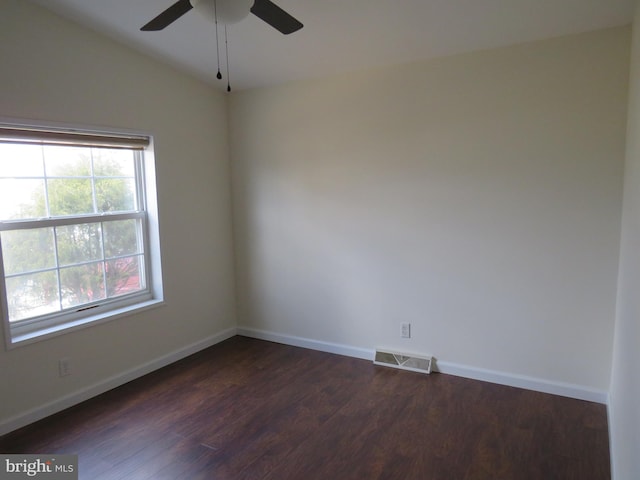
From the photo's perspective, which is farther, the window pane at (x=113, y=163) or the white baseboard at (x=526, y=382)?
the window pane at (x=113, y=163)

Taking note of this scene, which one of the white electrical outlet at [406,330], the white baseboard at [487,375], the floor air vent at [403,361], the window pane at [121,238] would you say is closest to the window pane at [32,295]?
the window pane at [121,238]

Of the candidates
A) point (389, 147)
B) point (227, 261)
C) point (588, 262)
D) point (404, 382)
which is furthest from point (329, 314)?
point (588, 262)

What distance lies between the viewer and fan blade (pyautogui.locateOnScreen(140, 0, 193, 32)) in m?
1.87

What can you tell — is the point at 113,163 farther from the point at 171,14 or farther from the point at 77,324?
the point at 171,14

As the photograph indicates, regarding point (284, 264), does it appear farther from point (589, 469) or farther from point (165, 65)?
point (589, 469)

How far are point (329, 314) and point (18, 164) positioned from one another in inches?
98.9

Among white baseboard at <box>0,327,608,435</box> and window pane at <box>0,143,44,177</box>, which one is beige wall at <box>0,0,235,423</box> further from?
window pane at <box>0,143,44,177</box>

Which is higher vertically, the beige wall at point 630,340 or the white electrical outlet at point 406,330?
the beige wall at point 630,340

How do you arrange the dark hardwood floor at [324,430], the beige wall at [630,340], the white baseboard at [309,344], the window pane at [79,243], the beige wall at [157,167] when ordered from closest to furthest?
the beige wall at [630,340]
the dark hardwood floor at [324,430]
the beige wall at [157,167]
the window pane at [79,243]
the white baseboard at [309,344]

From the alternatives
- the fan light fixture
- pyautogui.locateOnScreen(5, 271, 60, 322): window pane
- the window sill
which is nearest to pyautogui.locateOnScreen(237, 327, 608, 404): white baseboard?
the window sill

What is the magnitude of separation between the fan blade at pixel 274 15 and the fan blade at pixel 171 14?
305 millimetres

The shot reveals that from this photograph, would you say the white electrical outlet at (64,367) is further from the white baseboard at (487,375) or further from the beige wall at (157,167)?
the white baseboard at (487,375)

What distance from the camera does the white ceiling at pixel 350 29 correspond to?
2.38m

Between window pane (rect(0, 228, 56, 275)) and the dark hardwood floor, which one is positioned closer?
the dark hardwood floor
